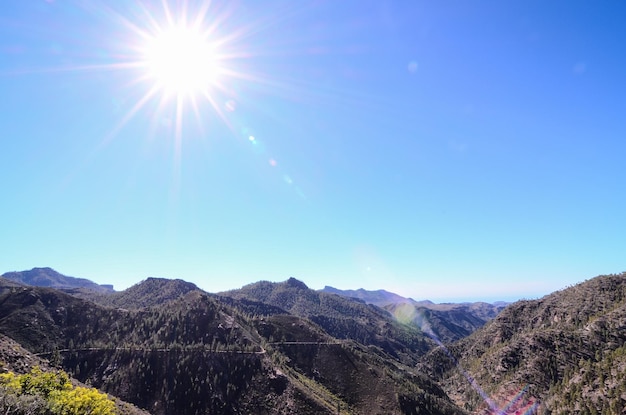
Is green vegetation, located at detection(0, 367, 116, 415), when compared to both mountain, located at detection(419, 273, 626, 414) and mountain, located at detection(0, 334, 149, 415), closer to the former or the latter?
mountain, located at detection(0, 334, 149, 415)

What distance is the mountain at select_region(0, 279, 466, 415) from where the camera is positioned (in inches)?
4286

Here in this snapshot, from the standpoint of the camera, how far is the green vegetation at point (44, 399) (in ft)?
92.3

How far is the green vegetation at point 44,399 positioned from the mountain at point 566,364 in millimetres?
135894

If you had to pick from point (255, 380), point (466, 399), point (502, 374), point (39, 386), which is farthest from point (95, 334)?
point (502, 374)

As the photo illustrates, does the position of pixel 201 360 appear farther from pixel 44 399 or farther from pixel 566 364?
pixel 566 364

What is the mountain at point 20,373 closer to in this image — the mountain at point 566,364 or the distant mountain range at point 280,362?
the distant mountain range at point 280,362

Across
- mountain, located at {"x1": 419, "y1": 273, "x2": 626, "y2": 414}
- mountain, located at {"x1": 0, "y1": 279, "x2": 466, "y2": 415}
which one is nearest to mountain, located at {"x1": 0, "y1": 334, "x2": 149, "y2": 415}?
mountain, located at {"x1": 0, "y1": 279, "x2": 466, "y2": 415}

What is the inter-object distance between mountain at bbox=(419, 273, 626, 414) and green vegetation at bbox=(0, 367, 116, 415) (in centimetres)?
13589

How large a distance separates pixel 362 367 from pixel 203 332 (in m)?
77.0

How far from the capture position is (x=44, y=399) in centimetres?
3192

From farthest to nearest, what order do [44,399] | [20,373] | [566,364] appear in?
[566,364], [20,373], [44,399]

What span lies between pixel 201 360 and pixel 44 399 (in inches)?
3911

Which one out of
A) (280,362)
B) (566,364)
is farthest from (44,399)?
(566,364)

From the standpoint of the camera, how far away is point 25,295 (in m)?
160
